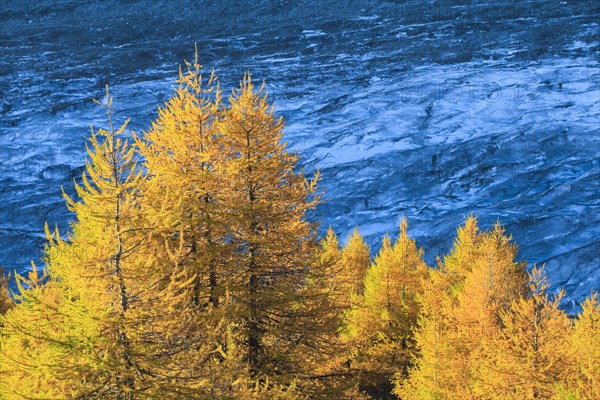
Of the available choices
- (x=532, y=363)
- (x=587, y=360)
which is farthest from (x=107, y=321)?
(x=587, y=360)

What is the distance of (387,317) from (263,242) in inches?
456

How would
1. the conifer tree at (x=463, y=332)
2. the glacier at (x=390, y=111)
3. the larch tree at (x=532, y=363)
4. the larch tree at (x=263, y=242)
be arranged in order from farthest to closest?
the glacier at (x=390, y=111)
the conifer tree at (x=463, y=332)
the larch tree at (x=532, y=363)
the larch tree at (x=263, y=242)

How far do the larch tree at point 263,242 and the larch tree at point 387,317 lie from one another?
33.0ft

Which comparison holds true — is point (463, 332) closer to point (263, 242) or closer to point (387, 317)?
point (387, 317)

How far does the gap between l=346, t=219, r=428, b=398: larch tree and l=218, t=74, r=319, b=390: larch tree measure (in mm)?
10058

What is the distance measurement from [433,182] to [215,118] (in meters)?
51.9

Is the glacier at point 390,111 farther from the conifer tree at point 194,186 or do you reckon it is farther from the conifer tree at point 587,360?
the conifer tree at point 194,186

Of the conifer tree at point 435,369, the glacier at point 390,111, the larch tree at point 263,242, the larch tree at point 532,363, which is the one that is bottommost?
the glacier at point 390,111

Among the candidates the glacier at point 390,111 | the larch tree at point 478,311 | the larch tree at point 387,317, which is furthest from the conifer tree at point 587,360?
the glacier at point 390,111

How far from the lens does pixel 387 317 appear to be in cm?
1916

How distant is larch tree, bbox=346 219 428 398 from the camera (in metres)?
19.0

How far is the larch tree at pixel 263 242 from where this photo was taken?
853 centimetres

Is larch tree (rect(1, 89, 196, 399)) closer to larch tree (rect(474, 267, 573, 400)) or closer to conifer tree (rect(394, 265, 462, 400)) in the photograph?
larch tree (rect(474, 267, 573, 400))

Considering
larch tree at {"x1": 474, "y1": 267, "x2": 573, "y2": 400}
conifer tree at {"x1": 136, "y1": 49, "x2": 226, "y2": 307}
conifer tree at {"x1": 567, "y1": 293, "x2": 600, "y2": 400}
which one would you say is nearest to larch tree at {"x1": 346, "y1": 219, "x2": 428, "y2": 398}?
conifer tree at {"x1": 567, "y1": 293, "x2": 600, "y2": 400}
